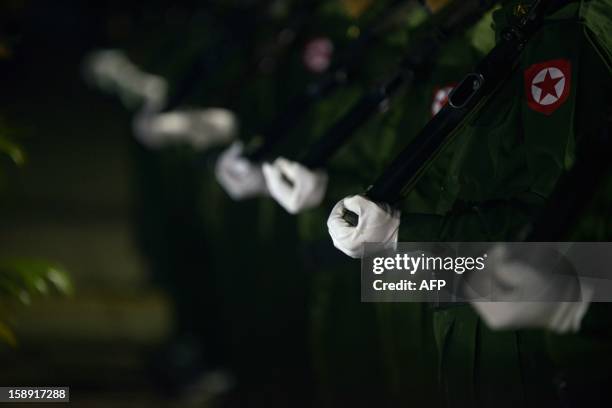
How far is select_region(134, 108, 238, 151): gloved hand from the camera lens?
6.70 feet

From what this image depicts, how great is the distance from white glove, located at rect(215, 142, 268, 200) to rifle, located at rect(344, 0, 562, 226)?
0.61 meters

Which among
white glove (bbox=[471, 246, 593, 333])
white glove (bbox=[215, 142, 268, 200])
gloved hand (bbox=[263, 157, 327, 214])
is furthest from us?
white glove (bbox=[215, 142, 268, 200])

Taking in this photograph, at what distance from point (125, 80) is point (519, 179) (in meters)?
1.84

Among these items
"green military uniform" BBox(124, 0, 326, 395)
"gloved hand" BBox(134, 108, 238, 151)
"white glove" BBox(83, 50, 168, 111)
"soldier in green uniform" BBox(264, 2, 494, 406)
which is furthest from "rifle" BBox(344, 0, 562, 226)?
"white glove" BBox(83, 50, 168, 111)

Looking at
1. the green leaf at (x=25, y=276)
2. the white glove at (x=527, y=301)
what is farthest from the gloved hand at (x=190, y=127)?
the white glove at (x=527, y=301)

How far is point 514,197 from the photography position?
105cm

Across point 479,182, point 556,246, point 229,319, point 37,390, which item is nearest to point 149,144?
point 229,319

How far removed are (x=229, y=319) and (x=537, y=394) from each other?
4.35ft

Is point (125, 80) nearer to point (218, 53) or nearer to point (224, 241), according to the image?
point (218, 53)

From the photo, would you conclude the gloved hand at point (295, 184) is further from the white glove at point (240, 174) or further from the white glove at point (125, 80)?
the white glove at point (125, 80)

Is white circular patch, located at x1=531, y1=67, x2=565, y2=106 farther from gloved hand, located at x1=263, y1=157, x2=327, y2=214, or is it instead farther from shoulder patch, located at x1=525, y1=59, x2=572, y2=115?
gloved hand, located at x1=263, y1=157, x2=327, y2=214

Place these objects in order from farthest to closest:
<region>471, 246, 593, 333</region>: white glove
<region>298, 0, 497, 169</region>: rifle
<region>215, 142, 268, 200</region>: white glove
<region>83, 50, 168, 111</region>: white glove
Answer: <region>83, 50, 168, 111</region>: white glove, <region>215, 142, 268, 200</region>: white glove, <region>298, 0, 497, 169</region>: rifle, <region>471, 246, 593, 333</region>: white glove

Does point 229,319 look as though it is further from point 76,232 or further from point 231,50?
point 76,232

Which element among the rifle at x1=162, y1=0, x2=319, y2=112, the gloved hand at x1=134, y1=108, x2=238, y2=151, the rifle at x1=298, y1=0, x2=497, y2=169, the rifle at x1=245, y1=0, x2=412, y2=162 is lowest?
the rifle at x1=298, y1=0, x2=497, y2=169
